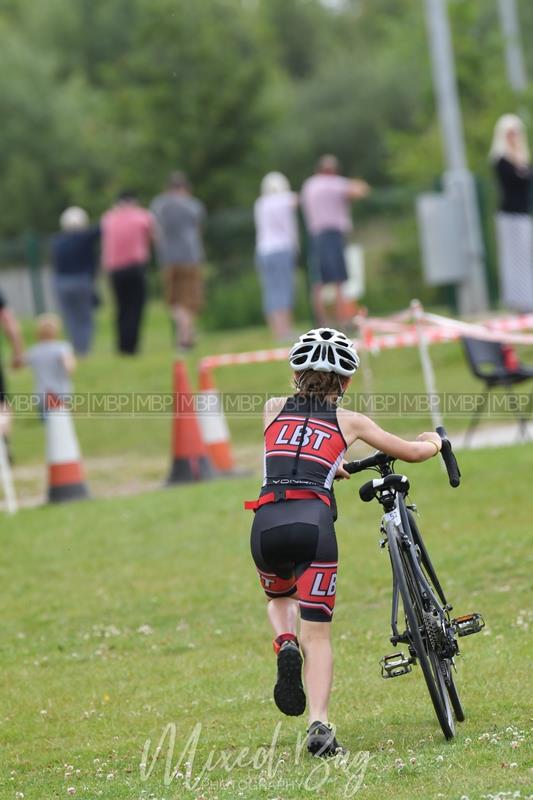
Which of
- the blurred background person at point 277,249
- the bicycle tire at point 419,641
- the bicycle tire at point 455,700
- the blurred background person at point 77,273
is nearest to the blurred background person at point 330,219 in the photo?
the blurred background person at point 277,249

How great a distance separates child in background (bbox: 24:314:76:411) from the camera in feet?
55.1

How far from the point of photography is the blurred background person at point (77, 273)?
22.4 metres

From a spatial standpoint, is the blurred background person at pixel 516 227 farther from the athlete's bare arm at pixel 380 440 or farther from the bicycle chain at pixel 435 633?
the bicycle chain at pixel 435 633

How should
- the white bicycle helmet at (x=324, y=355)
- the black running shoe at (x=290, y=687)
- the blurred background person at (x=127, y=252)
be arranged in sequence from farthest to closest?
the blurred background person at (x=127, y=252) → the white bicycle helmet at (x=324, y=355) → the black running shoe at (x=290, y=687)

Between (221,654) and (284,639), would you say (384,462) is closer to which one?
(284,639)

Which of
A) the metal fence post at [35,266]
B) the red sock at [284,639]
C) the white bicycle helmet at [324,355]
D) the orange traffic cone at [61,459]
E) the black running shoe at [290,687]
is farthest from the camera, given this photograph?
the metal fence post at [35,266]

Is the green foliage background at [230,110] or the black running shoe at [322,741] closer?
the black running shoe at [322,741]

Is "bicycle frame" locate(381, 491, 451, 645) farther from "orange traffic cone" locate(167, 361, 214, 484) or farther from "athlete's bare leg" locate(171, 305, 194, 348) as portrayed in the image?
"athlete's bare leg" locate(171, 305, 194, 348)

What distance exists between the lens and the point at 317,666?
21.9 ft

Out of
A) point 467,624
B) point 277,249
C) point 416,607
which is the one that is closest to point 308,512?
point 416,607

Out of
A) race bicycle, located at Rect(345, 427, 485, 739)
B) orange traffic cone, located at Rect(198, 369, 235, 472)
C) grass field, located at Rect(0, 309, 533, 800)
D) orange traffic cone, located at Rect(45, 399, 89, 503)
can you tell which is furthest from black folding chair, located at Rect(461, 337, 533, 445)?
race bicycle, located at Rect(345, 427, 485, 739)

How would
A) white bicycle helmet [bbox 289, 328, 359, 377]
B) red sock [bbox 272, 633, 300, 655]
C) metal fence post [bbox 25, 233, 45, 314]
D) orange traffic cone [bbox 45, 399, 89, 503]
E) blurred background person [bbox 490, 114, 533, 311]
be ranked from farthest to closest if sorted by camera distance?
metal fence post [bbox 25, 233, 45, 314] → blurred background person [bbox 490, 114, 533, 311] → orange traffic cone [bbox 45, 399, 89, 503] → white bicycle helmet [bbox 289, 328, 359, 377] → red sock [bbox 272, 633, 300, 655]

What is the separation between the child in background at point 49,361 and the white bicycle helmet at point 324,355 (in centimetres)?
1002

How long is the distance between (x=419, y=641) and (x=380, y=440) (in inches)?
32.8
